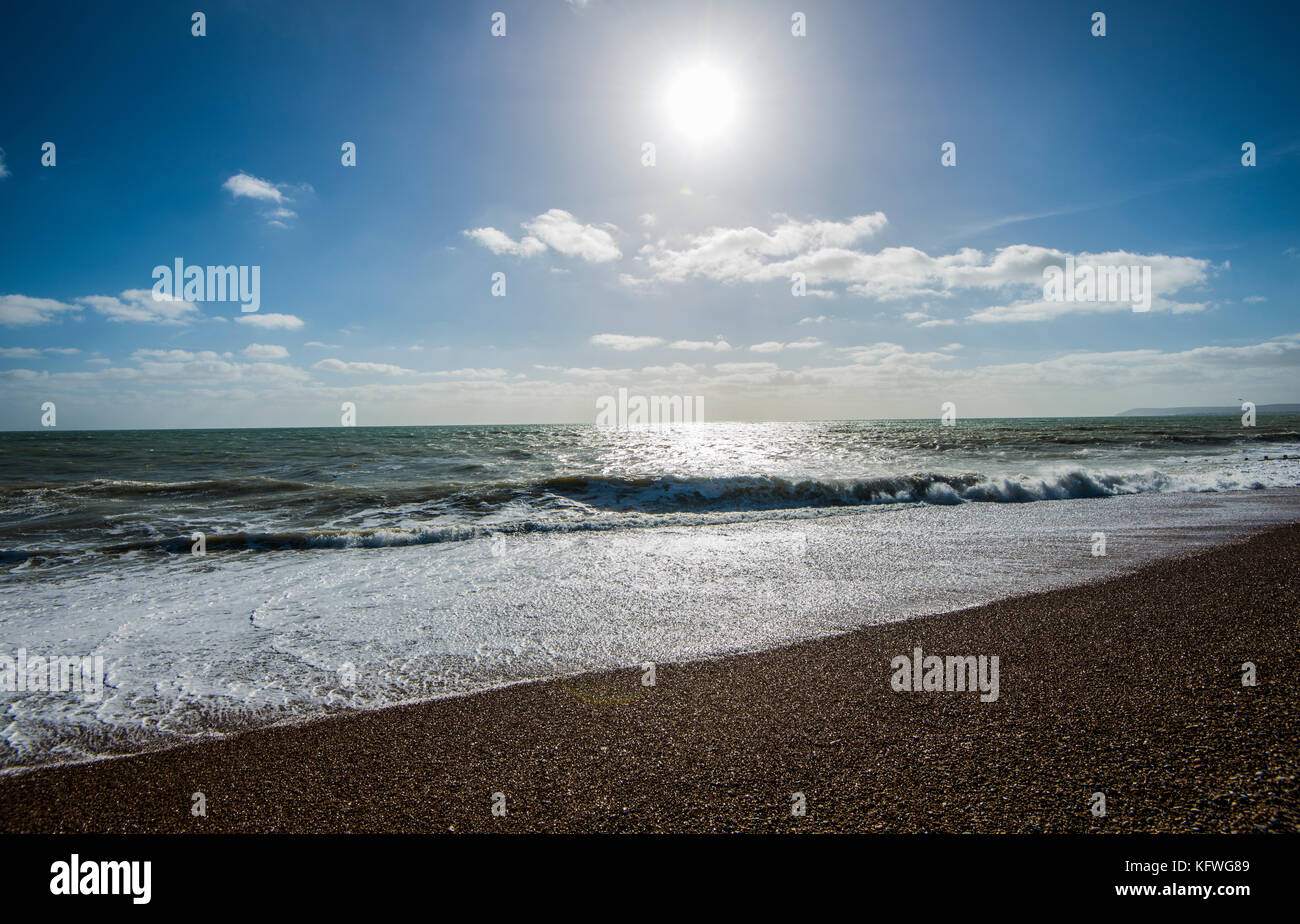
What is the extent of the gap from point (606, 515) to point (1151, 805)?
1277cm

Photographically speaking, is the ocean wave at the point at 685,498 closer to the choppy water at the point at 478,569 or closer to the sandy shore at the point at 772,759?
the choppy water at the point at 478,569

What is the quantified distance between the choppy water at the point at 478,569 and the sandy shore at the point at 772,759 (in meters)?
0.61

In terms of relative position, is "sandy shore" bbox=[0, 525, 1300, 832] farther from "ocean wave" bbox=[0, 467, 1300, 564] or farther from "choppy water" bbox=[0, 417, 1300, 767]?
"ocean wave" bbox=[0, 467, 1300, 564]

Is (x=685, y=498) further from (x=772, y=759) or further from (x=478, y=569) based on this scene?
A: (x=772, y=759)

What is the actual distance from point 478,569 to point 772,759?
6.79 meters

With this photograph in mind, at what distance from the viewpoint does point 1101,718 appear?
12.6ft

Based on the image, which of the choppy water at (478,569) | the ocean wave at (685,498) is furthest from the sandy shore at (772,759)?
the ocean wave at (685,498)

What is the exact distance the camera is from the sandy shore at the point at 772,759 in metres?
3.01

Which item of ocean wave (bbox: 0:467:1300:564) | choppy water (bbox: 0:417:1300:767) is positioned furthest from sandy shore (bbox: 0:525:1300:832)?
ocean wave (bbox: 0:467:1300:564)

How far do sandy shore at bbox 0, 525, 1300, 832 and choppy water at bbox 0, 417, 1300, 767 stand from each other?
612mm

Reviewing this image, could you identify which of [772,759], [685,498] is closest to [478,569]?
[772,759]
